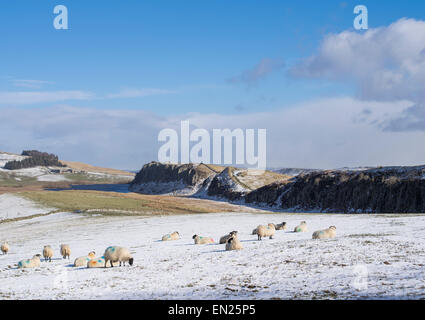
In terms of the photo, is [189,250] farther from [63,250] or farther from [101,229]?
[101,229]

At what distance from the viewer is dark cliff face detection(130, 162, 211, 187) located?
469ft

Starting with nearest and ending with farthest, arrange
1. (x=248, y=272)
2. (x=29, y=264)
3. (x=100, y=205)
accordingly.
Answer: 1. (x=248, y=272)
2. (x=29, y=264)
3. (x=100, y=205)

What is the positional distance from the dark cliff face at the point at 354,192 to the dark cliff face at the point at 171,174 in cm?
4912

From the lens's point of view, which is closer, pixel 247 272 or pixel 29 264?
pixel 247 272

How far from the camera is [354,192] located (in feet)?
244

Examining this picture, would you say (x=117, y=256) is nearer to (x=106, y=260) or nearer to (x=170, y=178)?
(x=106, y=260)

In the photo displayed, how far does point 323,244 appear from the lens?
22.4m

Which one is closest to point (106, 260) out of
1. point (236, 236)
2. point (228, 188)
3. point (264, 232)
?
point (236, 236)

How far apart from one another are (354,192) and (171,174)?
9706 centimetres

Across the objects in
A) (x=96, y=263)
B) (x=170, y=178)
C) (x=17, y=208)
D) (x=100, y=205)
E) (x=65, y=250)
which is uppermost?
(x=170, y=178)

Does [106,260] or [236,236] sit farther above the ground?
[236,236]

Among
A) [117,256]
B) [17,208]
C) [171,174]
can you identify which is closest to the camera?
[117,256]

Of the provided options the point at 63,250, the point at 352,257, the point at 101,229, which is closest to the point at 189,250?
the point at 63,250
